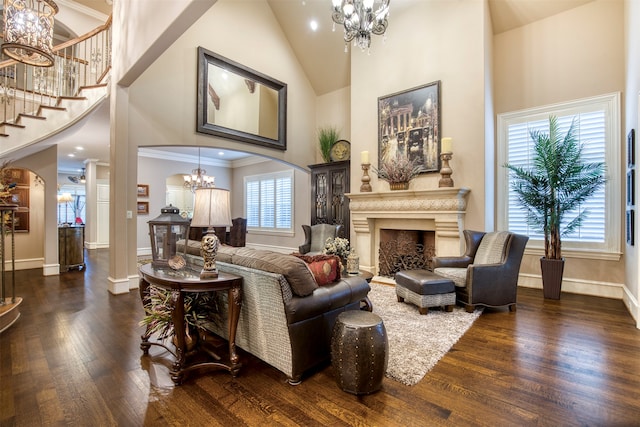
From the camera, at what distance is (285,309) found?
1935 millimetres

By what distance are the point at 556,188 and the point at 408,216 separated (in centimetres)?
199

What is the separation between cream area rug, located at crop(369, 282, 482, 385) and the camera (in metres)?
2.21

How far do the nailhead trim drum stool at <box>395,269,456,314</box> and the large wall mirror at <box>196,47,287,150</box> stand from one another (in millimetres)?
3970

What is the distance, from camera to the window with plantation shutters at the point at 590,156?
4.05 m

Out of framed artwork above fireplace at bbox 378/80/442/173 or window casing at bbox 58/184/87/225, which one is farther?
window casing at bbox 58/184/87/225

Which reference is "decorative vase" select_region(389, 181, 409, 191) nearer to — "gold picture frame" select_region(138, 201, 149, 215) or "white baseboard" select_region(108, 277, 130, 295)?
"white baseboard" select_region(108, 277, 130, 295)

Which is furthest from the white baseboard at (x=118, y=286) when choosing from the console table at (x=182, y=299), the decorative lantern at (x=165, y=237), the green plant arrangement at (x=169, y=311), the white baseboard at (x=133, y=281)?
the console table at (x=182, y=299)

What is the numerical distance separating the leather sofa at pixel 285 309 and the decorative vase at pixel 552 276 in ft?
10.6

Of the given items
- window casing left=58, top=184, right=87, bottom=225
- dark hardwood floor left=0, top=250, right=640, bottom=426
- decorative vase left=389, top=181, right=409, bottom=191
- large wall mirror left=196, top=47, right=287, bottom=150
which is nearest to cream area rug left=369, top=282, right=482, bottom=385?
dark hardwood floor left=0, top=250, right=640, bottom=426

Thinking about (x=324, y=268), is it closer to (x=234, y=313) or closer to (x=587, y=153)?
(x=234, y=313)

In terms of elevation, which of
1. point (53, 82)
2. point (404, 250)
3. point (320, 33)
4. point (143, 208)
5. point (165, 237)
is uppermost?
point (320, 33)

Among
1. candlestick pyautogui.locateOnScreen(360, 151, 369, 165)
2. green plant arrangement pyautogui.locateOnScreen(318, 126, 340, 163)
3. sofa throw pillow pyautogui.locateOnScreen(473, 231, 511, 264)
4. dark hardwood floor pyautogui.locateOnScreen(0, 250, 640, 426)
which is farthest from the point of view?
green plant arrangement pyautogui.locateOnScreen(318, 126, 340, 163)

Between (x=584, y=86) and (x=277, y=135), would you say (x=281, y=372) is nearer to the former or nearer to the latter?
Result: (x=277, y=135)

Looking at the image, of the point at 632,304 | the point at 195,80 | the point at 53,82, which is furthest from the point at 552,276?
the point at 53,82
